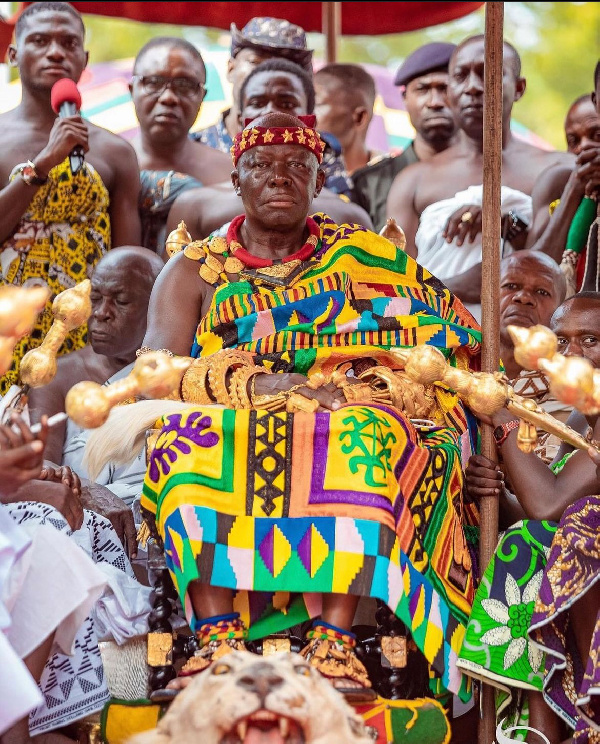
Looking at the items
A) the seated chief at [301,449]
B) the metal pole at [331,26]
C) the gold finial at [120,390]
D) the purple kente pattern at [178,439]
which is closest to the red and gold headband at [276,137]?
the seated chief at [301,449]

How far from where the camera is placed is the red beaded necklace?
5387mm

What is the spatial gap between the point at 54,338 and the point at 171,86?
3381 mm

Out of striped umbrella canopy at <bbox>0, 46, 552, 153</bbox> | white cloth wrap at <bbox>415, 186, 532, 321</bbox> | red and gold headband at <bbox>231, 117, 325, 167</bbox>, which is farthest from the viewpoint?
striped umbrella canopy at <bbox>0, 46, 552, 153</bbox>

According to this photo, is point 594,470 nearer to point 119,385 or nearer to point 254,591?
point 254,591

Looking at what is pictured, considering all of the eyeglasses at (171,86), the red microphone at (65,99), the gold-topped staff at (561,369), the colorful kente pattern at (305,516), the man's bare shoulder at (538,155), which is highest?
the eyeglasses at (171,86)

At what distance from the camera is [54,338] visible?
437cm

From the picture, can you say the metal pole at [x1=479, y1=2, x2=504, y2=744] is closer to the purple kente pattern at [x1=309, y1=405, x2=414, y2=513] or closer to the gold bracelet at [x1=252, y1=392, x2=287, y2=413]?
the purple kente pattern at [x1=309, y1=405, x2=414, y2=513]

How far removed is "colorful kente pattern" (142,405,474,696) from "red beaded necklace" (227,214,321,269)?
99 centimetres

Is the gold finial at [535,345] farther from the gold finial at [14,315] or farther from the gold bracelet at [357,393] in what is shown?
the gold finial at [14,315]

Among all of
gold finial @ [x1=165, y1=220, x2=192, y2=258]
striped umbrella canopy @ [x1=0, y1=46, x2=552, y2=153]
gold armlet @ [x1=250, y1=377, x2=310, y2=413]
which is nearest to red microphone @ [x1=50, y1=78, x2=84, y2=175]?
gold finial @ [x1=165, y1=220, x2=192, y2=258]

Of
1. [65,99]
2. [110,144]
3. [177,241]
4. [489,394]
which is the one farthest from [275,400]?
[110,144]

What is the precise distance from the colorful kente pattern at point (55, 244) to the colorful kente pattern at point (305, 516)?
6.71 feet

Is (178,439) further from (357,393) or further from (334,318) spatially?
(334,318)

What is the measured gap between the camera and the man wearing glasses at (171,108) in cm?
746
